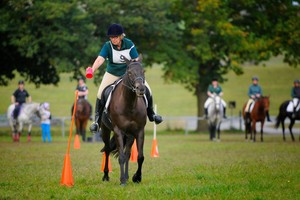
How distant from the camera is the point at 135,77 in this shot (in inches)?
502

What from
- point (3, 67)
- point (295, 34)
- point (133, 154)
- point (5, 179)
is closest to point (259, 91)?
point (295, 34)

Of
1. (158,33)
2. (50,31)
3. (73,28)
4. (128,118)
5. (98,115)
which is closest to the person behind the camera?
(128,118)

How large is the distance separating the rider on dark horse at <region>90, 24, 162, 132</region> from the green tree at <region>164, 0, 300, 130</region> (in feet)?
90.3

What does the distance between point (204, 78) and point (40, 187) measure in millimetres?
32908

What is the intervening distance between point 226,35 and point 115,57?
95.5ft

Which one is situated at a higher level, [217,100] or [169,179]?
[217,100]

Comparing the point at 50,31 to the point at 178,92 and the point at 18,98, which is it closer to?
the point at 18,98

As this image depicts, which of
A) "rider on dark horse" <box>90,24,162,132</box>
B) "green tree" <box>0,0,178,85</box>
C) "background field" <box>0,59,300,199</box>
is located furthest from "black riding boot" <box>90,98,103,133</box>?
"green tree" <box>0,0,178,85</box>

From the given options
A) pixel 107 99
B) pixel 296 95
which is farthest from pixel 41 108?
pixel 107 99

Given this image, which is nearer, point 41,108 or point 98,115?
point 98,115

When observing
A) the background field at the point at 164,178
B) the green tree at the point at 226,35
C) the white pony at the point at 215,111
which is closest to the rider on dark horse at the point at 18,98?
the white pony at the point at 215,111

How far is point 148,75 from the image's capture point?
98.2 meters

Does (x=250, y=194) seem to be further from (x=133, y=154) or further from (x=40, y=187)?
Answer: (x=133, y=154)

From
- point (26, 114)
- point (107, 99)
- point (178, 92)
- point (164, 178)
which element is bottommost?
point (164, 178)
